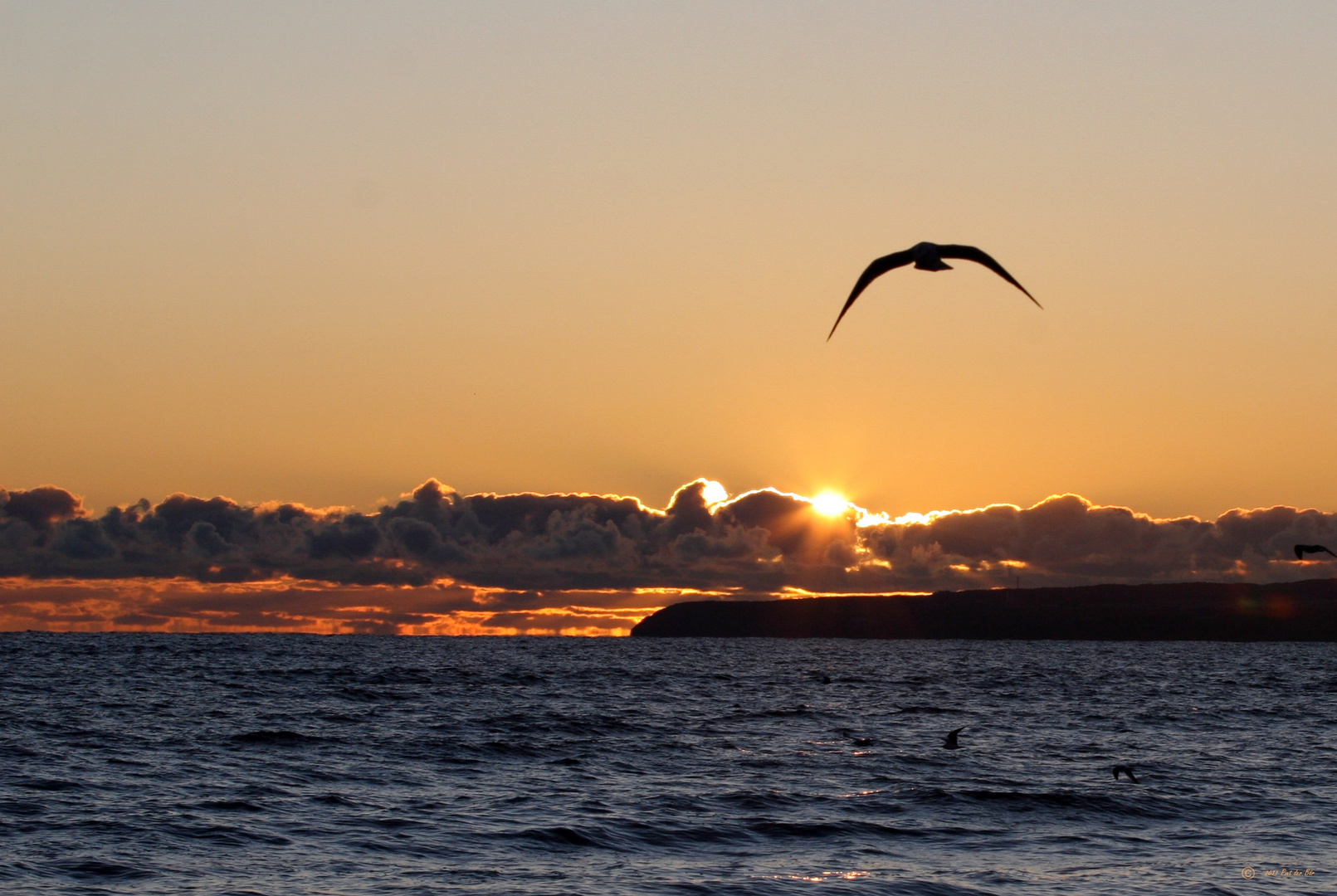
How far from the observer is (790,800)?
33156 mm

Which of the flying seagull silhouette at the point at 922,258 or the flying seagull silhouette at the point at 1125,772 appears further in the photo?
the flying seagull silhouette at the point at 1125,772

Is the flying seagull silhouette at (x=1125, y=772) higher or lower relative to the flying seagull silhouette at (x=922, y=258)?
lower

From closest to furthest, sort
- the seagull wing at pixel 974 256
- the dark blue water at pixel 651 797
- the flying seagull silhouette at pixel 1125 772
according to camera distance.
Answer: the seagull wing at pixel 974 256 → the dark blue water at pixel 651 797 → the flying seagull silhouette at pixel 1125 772

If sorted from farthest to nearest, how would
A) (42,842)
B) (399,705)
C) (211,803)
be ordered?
1. (399,705)
2. (211,803)
3. (42,842)

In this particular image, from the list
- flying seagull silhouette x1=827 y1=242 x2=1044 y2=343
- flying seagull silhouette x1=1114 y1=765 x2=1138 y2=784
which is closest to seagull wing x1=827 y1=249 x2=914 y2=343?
flying seagull silhouette x1=827 y1=242 x2=1044 y2=343

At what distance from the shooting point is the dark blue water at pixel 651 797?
24516 millimetres

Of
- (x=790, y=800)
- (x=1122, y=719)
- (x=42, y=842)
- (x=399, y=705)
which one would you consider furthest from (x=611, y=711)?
(x=42, y=842)

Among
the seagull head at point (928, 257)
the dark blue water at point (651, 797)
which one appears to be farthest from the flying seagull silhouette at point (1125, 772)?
the seagull head at point (928, 257)

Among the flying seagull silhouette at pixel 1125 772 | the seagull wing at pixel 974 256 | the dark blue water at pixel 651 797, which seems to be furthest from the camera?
the flying seagull silhouette at pixel 1125 772

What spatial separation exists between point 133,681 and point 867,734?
2265 inches

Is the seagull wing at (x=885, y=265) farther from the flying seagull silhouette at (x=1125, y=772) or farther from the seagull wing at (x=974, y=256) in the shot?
the flying seagull silhouette at (x=1125, y=772)

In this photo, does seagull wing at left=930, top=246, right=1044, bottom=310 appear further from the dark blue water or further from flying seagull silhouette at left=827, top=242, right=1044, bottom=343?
the dark blue water

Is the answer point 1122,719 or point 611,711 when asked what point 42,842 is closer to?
point 611,711

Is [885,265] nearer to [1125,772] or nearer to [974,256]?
[974,256]
